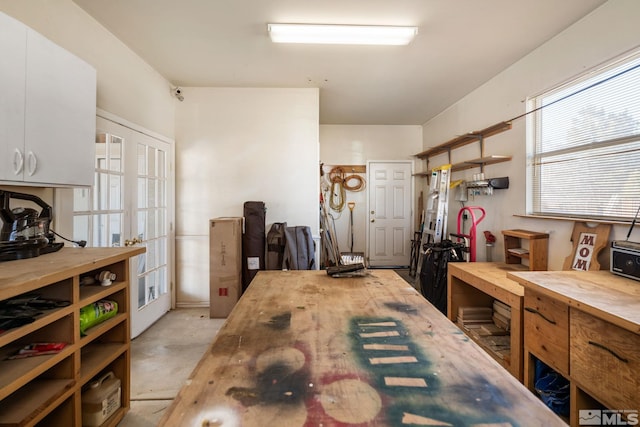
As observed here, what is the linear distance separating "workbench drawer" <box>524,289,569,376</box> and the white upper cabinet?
2.87 m

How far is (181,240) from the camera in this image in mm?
3467

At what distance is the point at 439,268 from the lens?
3.12 m

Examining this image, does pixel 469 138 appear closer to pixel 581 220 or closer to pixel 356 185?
pixel 581 220

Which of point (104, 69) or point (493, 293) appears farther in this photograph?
point (104, 69)

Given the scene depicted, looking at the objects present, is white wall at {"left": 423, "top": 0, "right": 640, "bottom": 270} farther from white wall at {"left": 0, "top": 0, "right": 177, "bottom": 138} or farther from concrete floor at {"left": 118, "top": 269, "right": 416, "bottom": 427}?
white wall at {"left": 0, "top": 0, "right": 177, "bottom": 138}

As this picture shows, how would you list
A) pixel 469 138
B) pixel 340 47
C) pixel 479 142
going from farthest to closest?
pixel 469 138
pixel 479 142
pixel 340 47

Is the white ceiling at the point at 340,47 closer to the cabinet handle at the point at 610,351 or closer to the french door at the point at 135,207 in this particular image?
the french door at the point at 135,207

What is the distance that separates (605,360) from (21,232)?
2911mm

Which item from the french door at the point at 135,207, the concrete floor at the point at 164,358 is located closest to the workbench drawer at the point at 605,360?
the concrete floor at the point at 164,358

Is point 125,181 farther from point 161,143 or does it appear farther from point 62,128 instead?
point 62,128

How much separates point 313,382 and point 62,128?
1.92 meters

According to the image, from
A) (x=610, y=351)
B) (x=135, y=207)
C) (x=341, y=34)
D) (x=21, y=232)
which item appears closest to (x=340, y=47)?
(x=341, y=34)

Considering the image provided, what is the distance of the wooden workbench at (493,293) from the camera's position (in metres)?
1.84

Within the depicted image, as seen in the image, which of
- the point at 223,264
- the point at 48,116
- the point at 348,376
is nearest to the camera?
the point at 348,376
